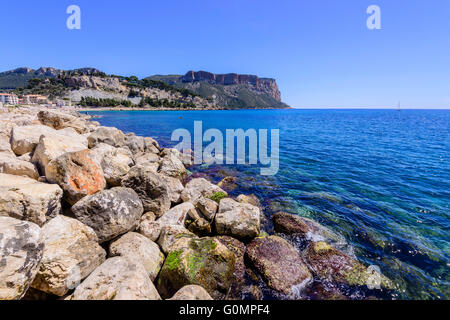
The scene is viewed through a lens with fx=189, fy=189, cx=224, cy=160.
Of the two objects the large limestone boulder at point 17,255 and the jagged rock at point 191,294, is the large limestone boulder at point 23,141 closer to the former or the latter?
the large limestone boulder at point 17,255

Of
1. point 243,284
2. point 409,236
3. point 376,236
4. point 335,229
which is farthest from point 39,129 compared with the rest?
point 409,236

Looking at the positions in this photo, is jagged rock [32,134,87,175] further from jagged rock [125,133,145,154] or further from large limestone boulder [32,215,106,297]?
jagged rock [125,133,145,154]

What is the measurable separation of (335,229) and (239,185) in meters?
6.49

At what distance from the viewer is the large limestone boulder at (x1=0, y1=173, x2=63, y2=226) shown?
4621mm

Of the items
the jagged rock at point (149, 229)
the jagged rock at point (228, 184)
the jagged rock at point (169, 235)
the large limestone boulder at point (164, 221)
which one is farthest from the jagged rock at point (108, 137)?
the jagged rock at point (169, 235)

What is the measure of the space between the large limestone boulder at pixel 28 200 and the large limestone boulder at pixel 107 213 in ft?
1.89

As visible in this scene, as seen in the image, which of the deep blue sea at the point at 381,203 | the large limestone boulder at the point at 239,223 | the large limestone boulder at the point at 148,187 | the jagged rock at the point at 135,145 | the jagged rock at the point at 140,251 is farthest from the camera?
the jagged rock at the point at 135,145

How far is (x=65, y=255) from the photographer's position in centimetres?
470

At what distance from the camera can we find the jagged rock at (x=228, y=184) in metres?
13.2

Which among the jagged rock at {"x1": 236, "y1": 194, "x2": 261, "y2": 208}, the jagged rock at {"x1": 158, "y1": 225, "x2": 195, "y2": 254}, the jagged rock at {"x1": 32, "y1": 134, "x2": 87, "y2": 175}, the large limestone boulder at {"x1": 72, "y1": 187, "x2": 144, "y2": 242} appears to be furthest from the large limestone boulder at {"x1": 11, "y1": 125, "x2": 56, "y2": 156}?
the jagged rock at {"x1": 236, "y1": 194, "x2": 261, "y2": 208}

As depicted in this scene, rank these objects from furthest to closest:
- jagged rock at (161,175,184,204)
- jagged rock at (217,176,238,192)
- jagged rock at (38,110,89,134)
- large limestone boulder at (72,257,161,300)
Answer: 1. jagged rock at (217,176,238,192)
2. jagged rock at (38,110,89,134)
3. jagged rock at (161,175,184,204)
4. large limestone boulder at (72,257,161,300)

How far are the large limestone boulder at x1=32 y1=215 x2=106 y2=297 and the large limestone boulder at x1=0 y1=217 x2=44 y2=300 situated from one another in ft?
1.19

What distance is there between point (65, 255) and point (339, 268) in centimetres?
842

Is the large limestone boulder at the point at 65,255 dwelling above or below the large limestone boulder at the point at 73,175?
below
